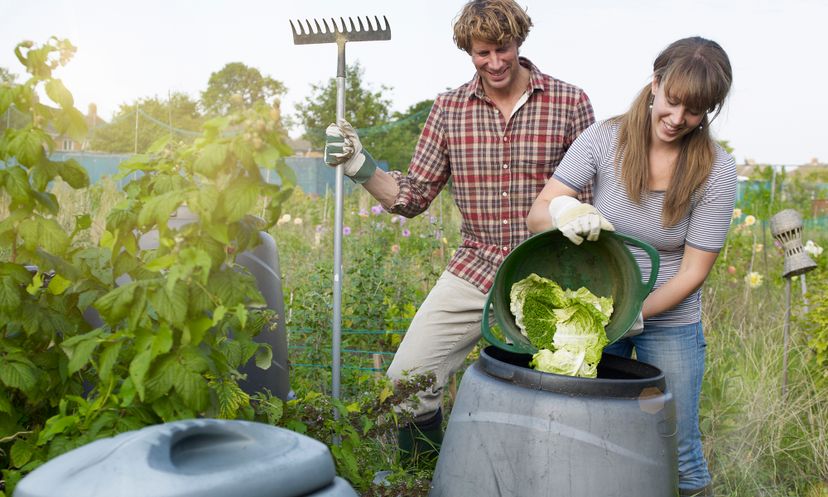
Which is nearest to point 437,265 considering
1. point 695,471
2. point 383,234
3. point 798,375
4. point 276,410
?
point 383,234

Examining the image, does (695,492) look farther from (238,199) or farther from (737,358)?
(238,199)

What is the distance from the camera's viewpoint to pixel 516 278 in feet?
7.53

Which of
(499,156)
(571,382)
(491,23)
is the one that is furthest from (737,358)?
(571,382)

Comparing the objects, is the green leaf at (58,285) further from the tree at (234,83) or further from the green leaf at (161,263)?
the tree at (234,83)

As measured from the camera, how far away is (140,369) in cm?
151

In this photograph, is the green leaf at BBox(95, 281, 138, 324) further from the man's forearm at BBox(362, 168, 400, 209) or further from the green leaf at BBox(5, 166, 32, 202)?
the man's forearm at BBox(362, 168, 400, 209)

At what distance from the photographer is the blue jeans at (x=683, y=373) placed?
98.0 inches

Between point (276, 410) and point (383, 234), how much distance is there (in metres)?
3.71

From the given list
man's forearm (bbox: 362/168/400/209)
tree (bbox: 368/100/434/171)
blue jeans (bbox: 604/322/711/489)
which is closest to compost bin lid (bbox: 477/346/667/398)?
blue jeans (bbox: 604/322/711/489)

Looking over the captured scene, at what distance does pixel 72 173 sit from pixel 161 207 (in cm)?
44

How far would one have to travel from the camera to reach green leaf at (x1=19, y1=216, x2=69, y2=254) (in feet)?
5.67

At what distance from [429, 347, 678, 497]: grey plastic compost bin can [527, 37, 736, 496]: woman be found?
0.54m

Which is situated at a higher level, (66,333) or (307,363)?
(66,333)

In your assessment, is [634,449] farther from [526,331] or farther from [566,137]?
[566,137]
